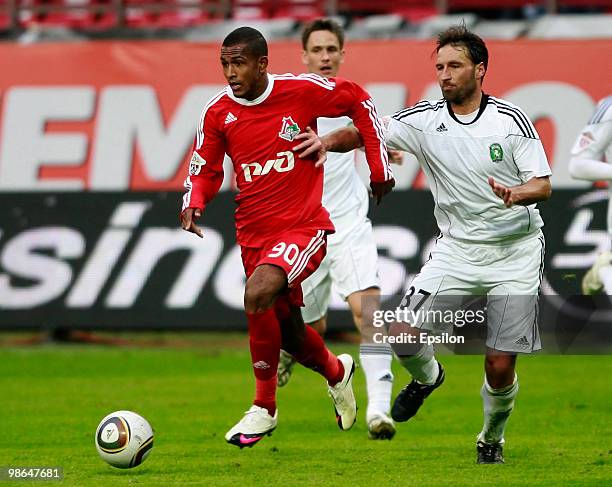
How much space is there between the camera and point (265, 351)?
8.06 meters

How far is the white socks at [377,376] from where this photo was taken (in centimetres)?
904

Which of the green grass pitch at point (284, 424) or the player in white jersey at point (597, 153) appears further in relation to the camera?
the player in white jersey at point (597, 153)

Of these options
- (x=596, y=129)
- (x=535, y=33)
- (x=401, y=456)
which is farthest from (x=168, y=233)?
(x=401, y=456)

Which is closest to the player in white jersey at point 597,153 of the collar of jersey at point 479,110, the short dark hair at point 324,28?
the short dark hair at point 324,28

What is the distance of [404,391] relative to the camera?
28.1ft

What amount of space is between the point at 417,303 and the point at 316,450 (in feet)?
4.27

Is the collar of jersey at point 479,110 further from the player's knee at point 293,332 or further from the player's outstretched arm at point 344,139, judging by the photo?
the player's knee at point 293,332

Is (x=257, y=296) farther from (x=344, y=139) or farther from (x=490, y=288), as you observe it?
(x=490, y=288)

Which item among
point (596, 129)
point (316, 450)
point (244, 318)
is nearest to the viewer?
point (316, 450)

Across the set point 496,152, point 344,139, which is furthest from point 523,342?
point 344,139

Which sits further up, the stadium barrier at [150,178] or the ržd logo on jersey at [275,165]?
the ržd logo on jersey at [275,165]

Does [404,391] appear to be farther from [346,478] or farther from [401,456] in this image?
[346,478]

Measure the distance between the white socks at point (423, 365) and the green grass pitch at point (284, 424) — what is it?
467 millimetres

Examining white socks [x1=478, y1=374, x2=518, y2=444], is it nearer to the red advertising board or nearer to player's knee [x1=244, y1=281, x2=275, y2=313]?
player's knee [x1=244, y1=281, x2=275, y2=313]
